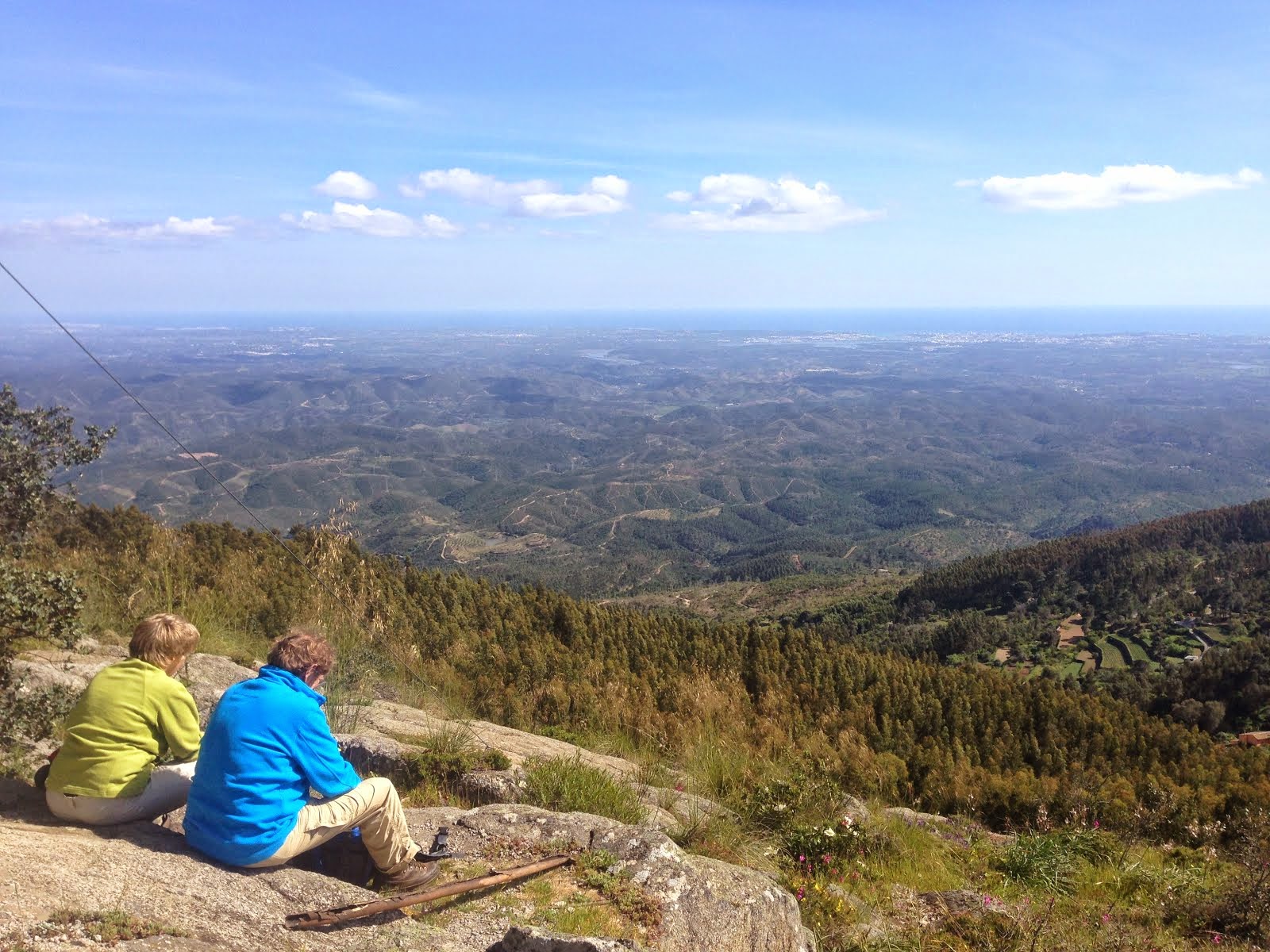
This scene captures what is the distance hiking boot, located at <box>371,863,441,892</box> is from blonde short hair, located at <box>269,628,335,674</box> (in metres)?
1.16

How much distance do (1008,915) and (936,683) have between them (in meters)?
17.3

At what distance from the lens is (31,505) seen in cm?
688

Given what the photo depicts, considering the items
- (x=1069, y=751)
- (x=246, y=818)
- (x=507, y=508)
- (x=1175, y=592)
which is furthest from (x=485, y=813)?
(x=507, y=508)

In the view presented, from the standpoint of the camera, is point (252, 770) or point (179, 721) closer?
point (252, 770)

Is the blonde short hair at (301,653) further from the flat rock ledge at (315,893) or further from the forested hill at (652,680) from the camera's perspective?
the forested hill at (652,680)

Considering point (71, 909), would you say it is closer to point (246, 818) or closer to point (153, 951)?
point (153, 951)

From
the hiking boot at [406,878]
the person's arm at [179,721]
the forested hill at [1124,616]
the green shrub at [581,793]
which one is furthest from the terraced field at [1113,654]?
the person's arm at [179,721]

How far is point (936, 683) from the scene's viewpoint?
20031 mm

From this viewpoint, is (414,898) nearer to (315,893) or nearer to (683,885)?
(315,893)

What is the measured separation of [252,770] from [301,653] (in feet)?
1.89

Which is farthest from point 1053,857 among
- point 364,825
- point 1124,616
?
point 1124,616

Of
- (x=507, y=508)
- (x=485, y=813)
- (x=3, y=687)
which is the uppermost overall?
(x=3, y=687)

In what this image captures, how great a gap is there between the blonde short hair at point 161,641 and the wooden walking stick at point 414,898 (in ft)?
5.01

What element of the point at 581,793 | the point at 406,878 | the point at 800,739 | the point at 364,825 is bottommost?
the point at 800,739
